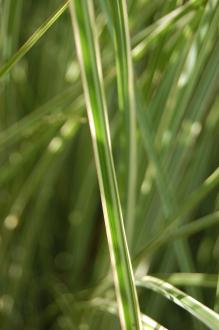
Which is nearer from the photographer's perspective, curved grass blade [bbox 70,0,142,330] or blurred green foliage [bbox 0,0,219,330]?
curved grass blade [bbox 70,0,142,330]

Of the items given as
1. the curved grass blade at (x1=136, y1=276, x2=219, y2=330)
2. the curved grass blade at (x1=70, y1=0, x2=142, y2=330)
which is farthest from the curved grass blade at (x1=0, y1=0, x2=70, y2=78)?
the curved grass blade at (x1=136, y1=276, x2=219, y2=330)

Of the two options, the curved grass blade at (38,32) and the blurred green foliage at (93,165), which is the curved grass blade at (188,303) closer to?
the blurred green foliage at (93,165)

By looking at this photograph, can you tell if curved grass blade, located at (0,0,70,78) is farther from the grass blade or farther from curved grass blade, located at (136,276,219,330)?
curved grass blade, located at (136,276,219,330)

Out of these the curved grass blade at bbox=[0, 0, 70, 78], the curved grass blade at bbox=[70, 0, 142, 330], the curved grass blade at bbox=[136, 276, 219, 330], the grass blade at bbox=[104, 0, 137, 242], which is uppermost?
the curved grass blade at bbox=[0, 0, 70, 78]

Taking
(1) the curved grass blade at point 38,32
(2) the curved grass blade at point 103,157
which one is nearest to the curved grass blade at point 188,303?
(2) the curved grass blade at point 103,157

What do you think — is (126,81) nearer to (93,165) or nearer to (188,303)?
(188,303)

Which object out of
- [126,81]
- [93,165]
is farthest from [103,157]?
[93,165]
